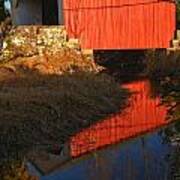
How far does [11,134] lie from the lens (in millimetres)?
11508

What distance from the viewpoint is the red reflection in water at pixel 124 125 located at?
1199cm

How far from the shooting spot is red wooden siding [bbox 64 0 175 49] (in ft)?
74.9

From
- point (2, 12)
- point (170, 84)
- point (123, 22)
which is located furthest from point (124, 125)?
point (2, 12)

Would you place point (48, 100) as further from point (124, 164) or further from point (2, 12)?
point (2, 12)

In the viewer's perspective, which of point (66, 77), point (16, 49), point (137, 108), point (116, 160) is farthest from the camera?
point (16, 49)

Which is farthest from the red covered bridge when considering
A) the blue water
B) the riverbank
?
the blue water

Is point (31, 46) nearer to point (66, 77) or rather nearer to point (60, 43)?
point (60, 43)

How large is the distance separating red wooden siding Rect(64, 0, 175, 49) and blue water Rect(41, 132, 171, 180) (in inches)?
427

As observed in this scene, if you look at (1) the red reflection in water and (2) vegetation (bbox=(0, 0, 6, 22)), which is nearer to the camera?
(1) the red reflection in water

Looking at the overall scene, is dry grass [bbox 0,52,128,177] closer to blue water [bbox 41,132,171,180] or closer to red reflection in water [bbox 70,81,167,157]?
red reflection in water [bbox 70,81,167,157]

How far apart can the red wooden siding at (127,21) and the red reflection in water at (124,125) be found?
13.4 ft

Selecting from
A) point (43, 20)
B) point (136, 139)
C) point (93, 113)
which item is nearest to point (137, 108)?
point (93, 113)

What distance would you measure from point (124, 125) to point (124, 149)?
8.42 ft

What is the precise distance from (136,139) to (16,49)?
32.6 feet
